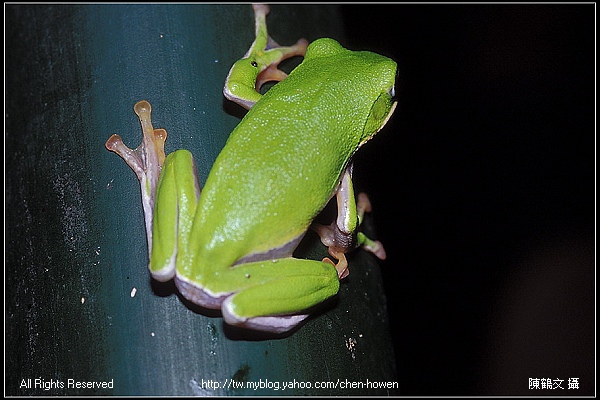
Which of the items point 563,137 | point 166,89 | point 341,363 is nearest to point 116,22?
point 166,89

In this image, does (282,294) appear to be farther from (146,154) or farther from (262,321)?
(146,154)

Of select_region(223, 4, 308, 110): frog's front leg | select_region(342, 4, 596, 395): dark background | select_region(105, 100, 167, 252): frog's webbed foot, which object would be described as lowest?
select_region(342, 4, 596, 395): dark background

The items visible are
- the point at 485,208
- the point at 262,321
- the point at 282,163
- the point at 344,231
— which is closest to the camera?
the point at 262,321

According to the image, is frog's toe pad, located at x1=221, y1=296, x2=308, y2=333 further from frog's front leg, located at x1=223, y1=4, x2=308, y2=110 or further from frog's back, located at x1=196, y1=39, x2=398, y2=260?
frog's front leg, located at x1=223, y1=4, x2=308, y2=110

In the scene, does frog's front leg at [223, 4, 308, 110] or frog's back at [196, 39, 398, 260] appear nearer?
frog's back at [196, 39, 398, 260]

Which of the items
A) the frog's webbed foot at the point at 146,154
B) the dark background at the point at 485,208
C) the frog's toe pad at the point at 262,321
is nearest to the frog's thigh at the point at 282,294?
the frog's toe pad at the point at 262,321

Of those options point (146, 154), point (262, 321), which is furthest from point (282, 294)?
point (146, 154)

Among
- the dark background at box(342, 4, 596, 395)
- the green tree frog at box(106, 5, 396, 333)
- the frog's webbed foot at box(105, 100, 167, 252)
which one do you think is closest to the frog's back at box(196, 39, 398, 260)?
the green tree frog at box(106, 5, 396, 333)
